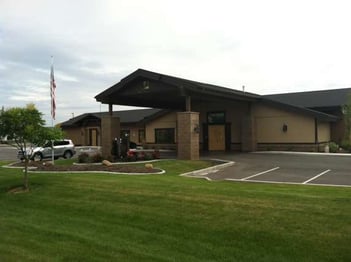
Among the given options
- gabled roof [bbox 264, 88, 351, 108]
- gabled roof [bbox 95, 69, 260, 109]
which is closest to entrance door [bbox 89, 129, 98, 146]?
gabled roof [bbox 264, 88, 351, 108]

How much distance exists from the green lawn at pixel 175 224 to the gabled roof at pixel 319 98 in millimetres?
24247

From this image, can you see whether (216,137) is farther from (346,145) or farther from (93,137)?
(93,137)

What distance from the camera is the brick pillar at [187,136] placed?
21.1m

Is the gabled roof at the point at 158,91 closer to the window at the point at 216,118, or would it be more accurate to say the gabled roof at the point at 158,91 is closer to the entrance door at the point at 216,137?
the window at the point at 216,118

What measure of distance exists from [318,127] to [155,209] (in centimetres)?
2235

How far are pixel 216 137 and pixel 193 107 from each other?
309cm

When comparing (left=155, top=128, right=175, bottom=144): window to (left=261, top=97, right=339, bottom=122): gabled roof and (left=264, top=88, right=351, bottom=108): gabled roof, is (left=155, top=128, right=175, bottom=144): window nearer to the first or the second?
(left=261, top=97, right=339, bottom=122): gabled roof

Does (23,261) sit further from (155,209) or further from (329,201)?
(329,201)

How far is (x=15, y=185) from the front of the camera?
13.5m

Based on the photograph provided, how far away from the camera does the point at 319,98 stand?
35000 millimetres

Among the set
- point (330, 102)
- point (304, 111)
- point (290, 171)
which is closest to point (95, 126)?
point (330, 102)

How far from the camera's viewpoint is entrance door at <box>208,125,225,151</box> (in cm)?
3212

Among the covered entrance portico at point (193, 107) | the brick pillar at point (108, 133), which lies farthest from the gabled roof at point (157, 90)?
the brick pillar at point (108, 133)

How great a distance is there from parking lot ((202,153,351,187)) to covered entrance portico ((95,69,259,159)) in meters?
3.10
